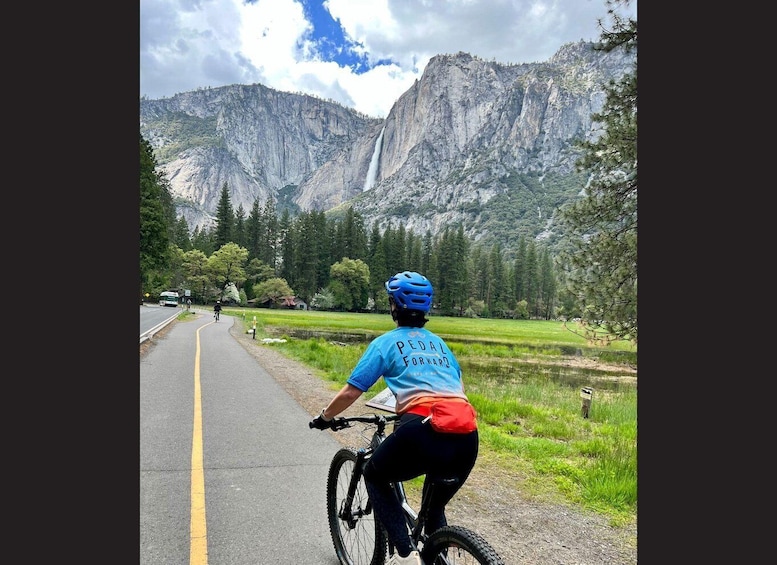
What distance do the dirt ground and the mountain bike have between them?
778mm

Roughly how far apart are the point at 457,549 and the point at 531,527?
250cm

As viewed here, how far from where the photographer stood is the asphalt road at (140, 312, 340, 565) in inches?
150

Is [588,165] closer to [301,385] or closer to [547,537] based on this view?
[547,537]

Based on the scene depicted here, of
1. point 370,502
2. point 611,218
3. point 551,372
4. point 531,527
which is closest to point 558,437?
point 611,218

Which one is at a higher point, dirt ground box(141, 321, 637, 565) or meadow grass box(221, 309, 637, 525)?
dirt ground box(141, 321, 637, 565)

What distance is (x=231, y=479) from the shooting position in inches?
211

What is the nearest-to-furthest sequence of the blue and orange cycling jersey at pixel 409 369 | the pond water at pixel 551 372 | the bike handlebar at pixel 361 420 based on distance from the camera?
1. the blue and orange cycling jersey at pixel 409 369
2. the bike handlebar at pixel 361 420
3. the pond water at pixel 551 372

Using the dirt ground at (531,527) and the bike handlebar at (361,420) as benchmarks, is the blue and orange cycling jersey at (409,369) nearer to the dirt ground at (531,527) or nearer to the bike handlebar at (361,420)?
the bike handlebar at (361,420)

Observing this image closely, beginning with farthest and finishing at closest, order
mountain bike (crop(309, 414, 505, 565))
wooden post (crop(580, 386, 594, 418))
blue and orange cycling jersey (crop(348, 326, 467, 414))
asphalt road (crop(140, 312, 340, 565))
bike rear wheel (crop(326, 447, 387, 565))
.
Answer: wooden post (crop(580, 386, 594, 418)), asphalt road (crop(140, 312, 340, 565)), bike rear wheel (crop(326, 447, 387, 565)), blue and orange cycling jersey (crop(348, 326, 467, 414)), mountain bike (crop(309, 414, 505, 565))

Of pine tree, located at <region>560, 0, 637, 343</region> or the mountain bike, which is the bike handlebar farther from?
pine tree, located at <region>560, 0, 637, 343</region>

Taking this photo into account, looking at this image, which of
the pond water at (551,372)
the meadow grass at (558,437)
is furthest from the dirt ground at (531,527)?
the pond water at (551,372)

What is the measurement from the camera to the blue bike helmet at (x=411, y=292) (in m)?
2.85

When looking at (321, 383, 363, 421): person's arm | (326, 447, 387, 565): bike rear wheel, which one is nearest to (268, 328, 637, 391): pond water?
(326, 447, 387, 565): bike rear wheel

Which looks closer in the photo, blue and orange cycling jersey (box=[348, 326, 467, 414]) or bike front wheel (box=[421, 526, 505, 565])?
bike front wheel (box=[421, 526, 505, 565])
